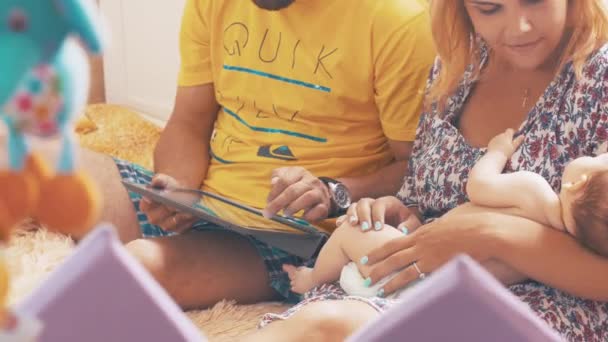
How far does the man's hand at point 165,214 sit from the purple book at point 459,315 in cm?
107

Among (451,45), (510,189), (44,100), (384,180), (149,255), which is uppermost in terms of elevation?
(44,100)

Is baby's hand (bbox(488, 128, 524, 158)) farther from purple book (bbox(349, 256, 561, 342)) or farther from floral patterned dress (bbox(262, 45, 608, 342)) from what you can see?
purple book (bbox(349, 256, 561, 342))

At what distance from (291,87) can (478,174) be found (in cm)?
46

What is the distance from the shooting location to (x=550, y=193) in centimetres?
116

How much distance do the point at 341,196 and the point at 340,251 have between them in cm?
19

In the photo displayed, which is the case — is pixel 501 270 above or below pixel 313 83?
below

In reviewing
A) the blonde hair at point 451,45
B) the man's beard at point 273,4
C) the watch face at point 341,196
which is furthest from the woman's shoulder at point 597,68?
the man's beard at point 273,4

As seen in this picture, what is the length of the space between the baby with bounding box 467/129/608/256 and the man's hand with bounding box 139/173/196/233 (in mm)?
Answer: 553

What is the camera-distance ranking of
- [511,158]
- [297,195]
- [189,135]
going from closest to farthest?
1. [511,158]
2. [297,195]
3. [189,135]

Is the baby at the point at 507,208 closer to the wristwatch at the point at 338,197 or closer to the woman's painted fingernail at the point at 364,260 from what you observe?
the woman's painted fingernail at the point at 364,260

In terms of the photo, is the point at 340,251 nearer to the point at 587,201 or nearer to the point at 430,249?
the point at 430,249

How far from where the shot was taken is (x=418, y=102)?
1.54 meters

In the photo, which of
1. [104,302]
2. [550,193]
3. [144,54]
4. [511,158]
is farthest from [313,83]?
[144,54]

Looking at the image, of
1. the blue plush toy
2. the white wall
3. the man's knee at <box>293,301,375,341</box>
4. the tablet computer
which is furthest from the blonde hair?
the white wall
